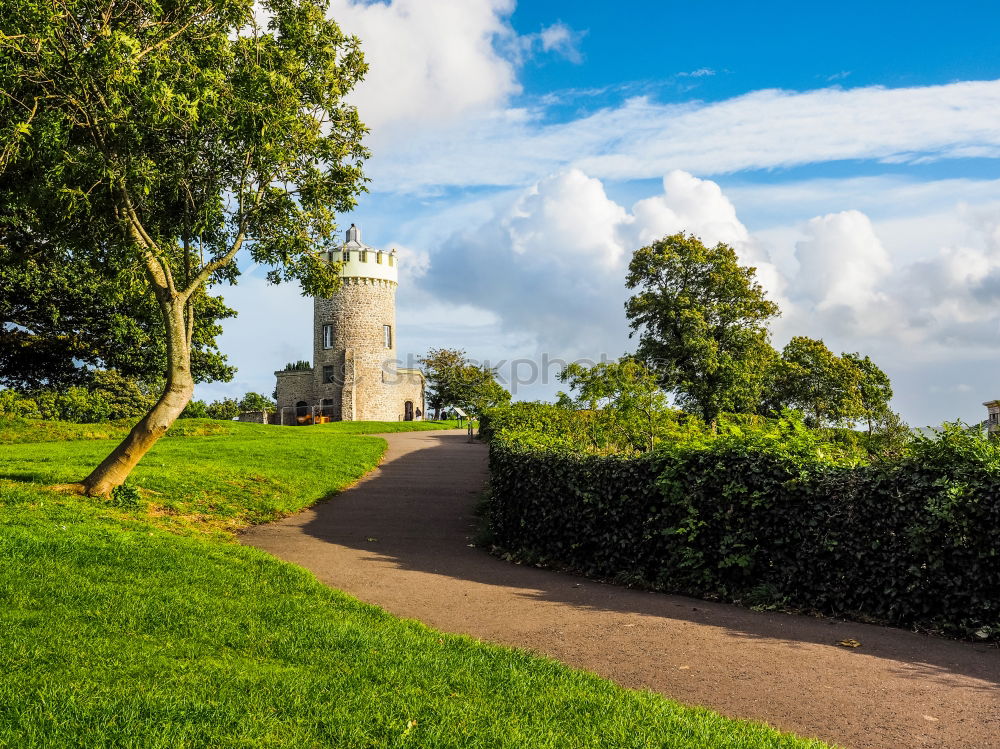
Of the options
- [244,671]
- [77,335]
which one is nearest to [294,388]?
[77,335]

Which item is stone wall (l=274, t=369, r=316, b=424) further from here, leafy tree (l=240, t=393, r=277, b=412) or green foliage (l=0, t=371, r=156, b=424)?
green foliage (l=0, t=371, r=156, b=424)

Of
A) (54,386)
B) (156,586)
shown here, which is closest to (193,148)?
(156,586)

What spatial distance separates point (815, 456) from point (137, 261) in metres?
12.7

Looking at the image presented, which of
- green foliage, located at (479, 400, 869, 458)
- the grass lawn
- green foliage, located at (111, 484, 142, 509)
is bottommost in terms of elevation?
the grass lawn

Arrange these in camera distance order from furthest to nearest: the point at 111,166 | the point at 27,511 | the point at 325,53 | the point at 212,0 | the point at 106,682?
the point at 325,53 → the point at 212,0 → the point at 111,166 → the point at 27,511 → the point at 106,682

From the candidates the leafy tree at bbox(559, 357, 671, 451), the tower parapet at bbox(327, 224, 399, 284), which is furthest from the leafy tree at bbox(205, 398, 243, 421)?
the leafy tree at bbox(559, 357, 671, 451)

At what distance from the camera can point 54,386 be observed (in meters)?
35.7

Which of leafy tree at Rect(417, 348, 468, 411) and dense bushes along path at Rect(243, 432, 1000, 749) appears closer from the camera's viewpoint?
dense bushes along path at Rect(243, 432, 1000, 749)

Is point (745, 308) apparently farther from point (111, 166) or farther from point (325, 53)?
point (111, 166)

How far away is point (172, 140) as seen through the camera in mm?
14250

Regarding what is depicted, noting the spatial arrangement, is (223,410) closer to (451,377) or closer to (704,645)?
(451,377)

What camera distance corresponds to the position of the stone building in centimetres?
5747

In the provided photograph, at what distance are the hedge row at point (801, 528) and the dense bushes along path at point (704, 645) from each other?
0.43m

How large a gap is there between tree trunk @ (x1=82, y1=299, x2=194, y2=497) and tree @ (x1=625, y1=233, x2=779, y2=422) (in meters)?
25.8
